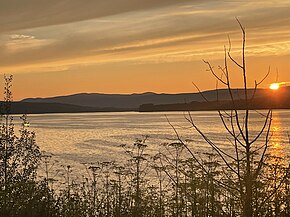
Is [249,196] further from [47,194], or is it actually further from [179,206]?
[47,194]

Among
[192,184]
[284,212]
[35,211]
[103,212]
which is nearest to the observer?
[284,212]

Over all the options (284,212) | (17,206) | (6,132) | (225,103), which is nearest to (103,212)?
(17,206)

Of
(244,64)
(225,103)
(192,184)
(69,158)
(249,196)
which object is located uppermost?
(244,64)

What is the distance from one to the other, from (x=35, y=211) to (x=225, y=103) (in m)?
6.06

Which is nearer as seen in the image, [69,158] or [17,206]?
[17,206]

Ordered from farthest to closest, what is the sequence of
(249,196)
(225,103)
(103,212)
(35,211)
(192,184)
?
(103,212) → (35,211) → (192,184) → (225,103) → (249,196)

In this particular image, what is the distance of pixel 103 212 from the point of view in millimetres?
11508

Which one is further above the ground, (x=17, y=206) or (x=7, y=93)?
(x=7, y=93)

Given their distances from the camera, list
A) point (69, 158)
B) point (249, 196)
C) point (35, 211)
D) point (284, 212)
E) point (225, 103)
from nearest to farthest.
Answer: point (249, 196) → point (225, 103) → point (284, 212) → point (35, 211) → point (69, 158)

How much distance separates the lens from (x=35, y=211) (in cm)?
1006

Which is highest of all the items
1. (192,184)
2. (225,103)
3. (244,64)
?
(244,64)

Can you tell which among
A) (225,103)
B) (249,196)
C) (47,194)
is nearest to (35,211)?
(47,194)

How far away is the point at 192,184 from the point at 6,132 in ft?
17.1

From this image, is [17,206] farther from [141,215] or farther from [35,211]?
[141,215]
